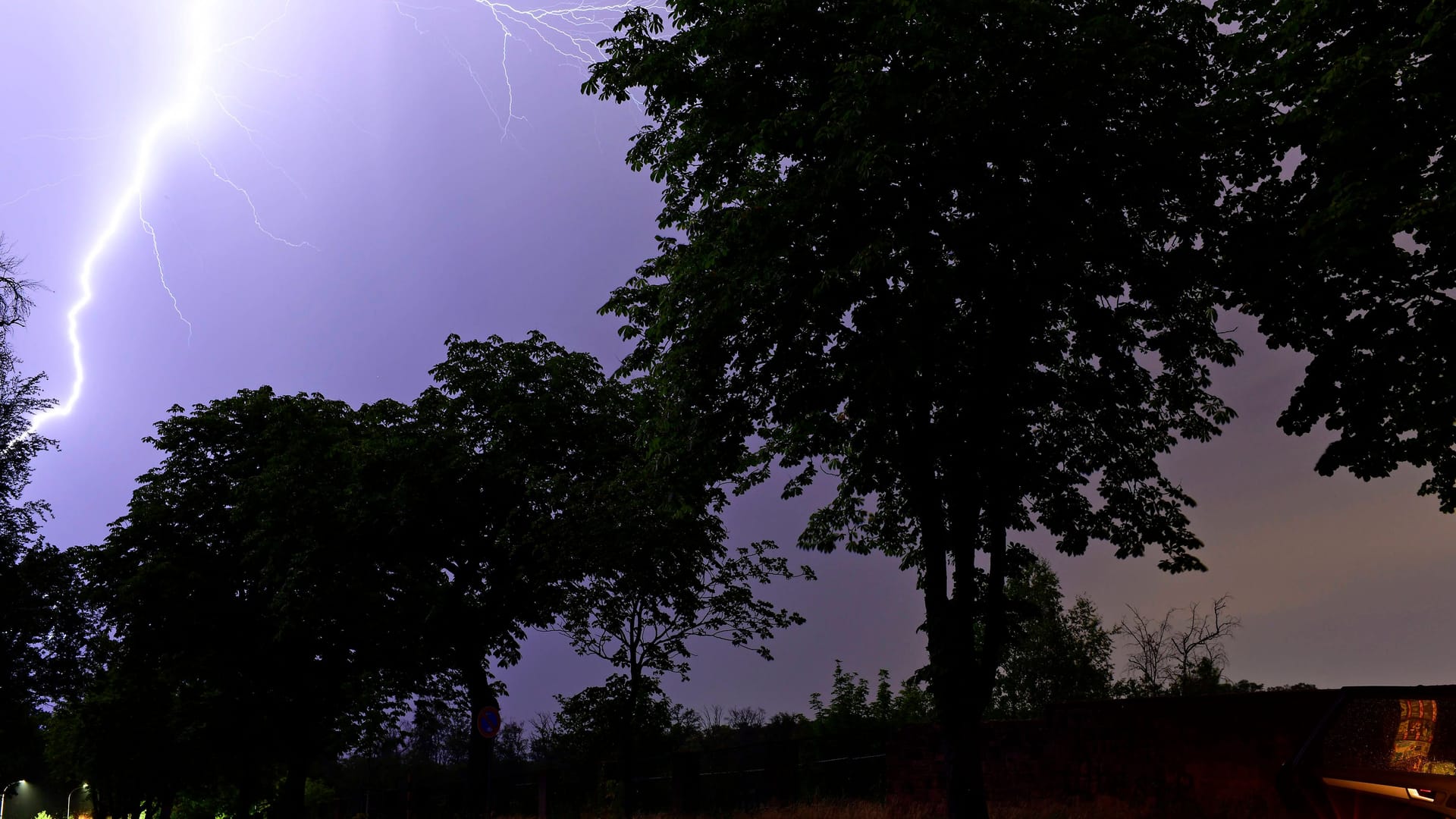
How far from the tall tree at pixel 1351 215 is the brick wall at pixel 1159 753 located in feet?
15.9

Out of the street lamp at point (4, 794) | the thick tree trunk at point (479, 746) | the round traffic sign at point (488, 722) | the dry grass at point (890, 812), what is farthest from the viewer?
the street lamp at point (4, 794)

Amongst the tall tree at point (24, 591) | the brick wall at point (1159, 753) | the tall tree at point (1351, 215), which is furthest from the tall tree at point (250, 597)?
the tall tree at point (1351, 215)

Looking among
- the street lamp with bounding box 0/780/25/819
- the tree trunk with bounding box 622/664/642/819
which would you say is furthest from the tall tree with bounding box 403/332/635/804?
the street lamp with bounding box 0/780/25/819

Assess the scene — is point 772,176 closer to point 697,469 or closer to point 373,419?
point 697,469

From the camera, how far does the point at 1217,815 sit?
49.7 ft

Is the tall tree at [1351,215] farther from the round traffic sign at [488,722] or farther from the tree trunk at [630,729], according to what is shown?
the round traffic sign at [488,722]

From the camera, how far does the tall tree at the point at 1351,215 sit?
1391 cm

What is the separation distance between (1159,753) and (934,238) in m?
9.33

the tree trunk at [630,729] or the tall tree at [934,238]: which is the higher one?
the tall tree at [934,238]

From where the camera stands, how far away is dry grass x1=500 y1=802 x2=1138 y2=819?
55.0 ft

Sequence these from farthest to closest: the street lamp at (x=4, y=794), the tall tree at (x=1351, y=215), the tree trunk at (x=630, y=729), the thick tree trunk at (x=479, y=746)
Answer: the street lamp at (x=4, y=794)
the thick tree trunk at (x=479, y=746)
the tree trunk at (x=630, y=729)
the tall tree at (x=1351, y=215)

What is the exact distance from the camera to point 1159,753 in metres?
16.4

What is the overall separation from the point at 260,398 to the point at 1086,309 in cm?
3080

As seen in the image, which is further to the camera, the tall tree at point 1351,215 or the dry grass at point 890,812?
the dry grass at point 890,812
